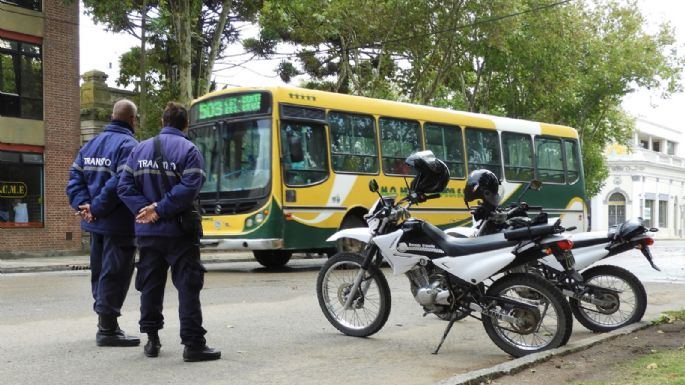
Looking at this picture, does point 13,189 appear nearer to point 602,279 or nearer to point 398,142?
point 398,142

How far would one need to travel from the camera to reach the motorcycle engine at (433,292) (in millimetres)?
5867

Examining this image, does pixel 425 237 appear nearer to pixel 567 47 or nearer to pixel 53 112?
pixel 53 112

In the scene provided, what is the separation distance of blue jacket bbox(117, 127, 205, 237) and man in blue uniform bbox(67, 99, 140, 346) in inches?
17.5

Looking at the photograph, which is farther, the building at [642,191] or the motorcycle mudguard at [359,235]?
the building at [642,191]

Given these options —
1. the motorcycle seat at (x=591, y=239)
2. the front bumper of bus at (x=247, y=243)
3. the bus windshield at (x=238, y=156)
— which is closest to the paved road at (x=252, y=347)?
the motorcycle seat at (x=591, y=239)

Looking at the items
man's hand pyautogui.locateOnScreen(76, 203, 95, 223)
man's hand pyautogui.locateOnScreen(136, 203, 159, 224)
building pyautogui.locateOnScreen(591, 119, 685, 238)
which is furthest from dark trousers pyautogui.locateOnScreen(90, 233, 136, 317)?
building pyautogui.locateOnScreen(591, 119, 685, 238)

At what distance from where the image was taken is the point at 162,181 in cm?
535

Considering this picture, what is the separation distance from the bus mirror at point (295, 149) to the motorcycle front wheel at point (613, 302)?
22.9 ft

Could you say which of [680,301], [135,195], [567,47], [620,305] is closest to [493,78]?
[567,47]

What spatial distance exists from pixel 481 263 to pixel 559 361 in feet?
2.93

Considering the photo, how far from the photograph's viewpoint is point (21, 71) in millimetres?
20312

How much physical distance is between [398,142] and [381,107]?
777 millimetres

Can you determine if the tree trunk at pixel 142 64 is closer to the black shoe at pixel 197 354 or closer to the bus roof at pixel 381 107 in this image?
the bus roof at pixel 381 107

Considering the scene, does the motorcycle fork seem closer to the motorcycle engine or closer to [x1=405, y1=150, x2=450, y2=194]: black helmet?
the motorcycle engine
